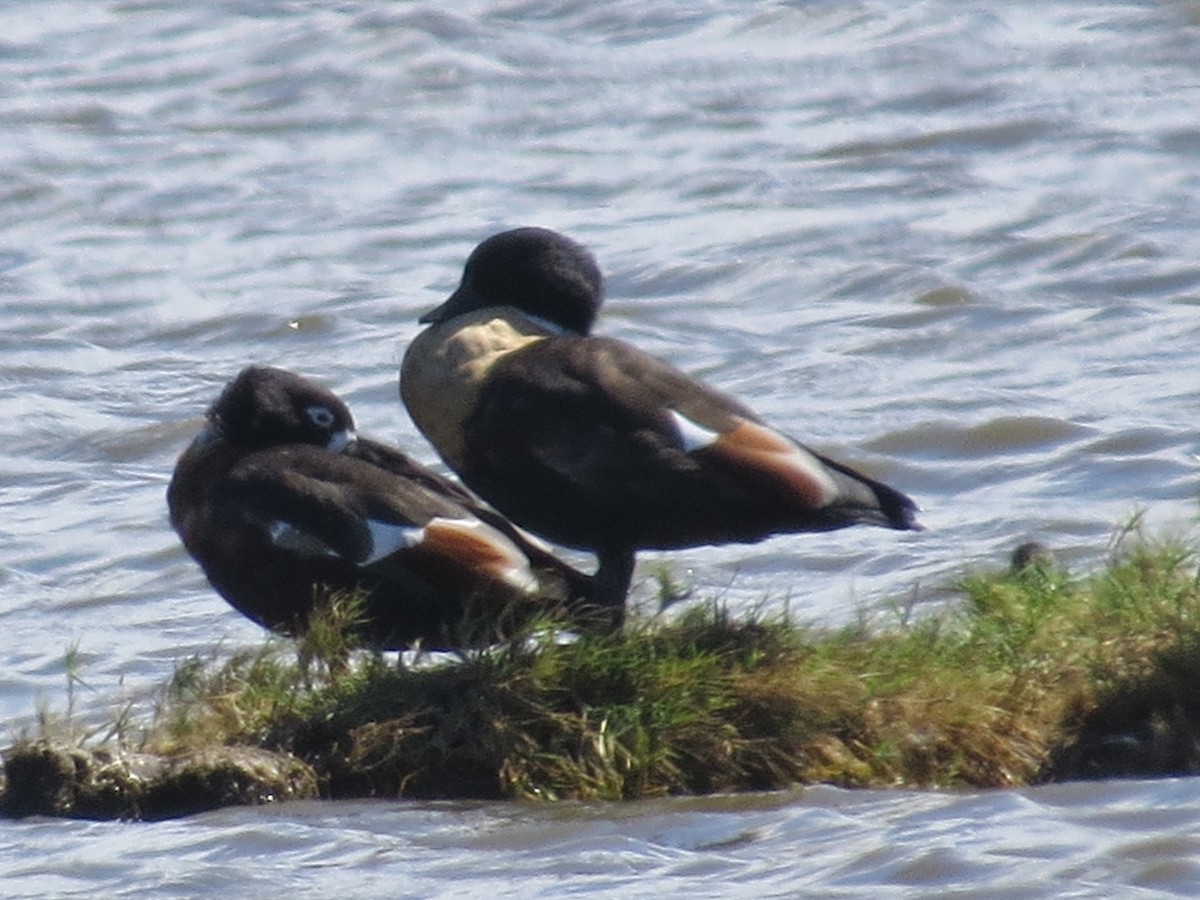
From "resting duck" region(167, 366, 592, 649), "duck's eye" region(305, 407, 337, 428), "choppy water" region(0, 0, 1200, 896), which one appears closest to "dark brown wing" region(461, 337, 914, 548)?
"resting duck" region(167, 366, 592, 649)

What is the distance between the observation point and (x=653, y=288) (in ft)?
40.9

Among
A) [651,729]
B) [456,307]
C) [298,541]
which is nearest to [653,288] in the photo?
[456,307]

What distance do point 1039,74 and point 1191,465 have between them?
20.3 feet

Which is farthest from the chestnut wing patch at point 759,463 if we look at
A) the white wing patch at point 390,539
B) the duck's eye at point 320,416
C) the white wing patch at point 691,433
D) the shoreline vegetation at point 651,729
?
the duck's eye at point 320,416

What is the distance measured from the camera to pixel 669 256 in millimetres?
12914

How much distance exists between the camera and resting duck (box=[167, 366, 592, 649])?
20.6ft

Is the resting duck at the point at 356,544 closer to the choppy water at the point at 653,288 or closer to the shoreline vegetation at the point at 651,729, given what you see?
the shoreline vegetation at the point at 651,729

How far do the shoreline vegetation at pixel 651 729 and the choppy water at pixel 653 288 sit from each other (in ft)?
0.45

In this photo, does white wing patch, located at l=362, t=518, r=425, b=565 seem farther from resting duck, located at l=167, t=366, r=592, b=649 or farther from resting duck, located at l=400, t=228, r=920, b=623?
resting duck, located at l=400, t=228, r=920, b=623

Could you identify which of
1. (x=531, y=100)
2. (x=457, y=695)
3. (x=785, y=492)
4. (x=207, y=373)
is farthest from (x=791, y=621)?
(x=531, y=100)

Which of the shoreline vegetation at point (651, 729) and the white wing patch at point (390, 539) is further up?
the white wing patch at point (390, 539)

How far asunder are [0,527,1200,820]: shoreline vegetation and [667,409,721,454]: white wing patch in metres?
0.53

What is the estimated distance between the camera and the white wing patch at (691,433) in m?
6.30

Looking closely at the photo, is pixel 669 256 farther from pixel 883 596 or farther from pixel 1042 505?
pixel 883 596
